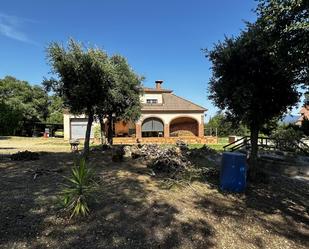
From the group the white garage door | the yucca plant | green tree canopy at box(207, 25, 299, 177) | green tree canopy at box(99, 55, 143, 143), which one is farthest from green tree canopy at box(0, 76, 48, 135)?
the yucca plant

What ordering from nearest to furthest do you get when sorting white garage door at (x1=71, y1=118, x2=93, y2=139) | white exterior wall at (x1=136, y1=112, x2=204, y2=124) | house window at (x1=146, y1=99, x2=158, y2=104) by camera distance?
white exterior wall at (x1=136, y1=112, x2=204, y2=124) < white garage door at (x1=71, y1=118, x2=93, y2=139) < house window at (x1=146, y1=99, x2=158, y2=104)

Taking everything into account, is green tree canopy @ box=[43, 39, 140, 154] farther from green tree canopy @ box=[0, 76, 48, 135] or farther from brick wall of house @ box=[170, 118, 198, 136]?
green tree canopy @ box=[0, 76, 48, 135]

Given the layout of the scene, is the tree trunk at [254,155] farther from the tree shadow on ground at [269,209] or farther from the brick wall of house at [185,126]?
the brick wall of house at [185,126]

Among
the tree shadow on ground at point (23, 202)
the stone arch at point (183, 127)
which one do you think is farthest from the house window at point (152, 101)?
the tree shadow on ground at point (23, 202)

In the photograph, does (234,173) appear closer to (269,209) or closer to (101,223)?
(269,209)

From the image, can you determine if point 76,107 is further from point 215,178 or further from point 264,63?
point 264,63

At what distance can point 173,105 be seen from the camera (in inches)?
1479

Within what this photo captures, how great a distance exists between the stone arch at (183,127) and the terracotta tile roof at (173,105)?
4.84 ft

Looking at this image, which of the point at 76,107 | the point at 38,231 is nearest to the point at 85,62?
the point at 76,107

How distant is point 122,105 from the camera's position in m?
16.8

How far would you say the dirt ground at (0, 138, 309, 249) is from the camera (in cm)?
489

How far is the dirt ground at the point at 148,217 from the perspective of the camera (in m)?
4.89

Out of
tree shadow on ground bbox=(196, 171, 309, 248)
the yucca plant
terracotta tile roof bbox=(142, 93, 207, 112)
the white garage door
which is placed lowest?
tree shadow on ground bbox=(196, 171, 309, 248)

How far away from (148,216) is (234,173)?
12.2 feet
